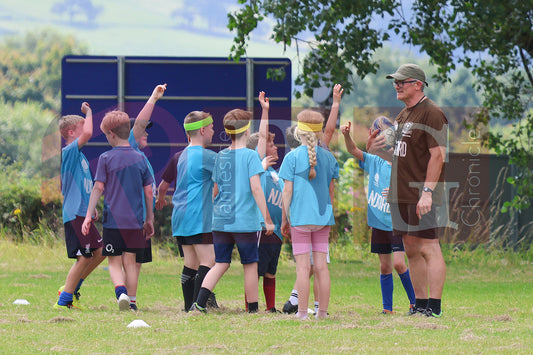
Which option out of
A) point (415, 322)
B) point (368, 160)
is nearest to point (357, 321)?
point (415, 322)

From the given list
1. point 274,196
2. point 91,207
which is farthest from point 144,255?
point 274,196

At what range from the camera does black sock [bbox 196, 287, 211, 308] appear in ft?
22.8

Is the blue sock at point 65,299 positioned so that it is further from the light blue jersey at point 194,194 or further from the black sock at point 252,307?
the black sock at point 252,307

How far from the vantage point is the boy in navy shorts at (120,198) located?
7.32 meters

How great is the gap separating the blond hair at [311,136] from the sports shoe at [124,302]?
2124mm

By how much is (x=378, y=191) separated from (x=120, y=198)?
8.27 ft

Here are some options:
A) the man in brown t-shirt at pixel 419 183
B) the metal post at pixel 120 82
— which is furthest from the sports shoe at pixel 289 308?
the metal post at pixel 120 82

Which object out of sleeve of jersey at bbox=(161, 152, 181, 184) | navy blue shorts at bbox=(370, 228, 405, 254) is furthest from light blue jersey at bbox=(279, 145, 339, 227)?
sleeve of jersey at bbox=(161, 152, 181, 184)

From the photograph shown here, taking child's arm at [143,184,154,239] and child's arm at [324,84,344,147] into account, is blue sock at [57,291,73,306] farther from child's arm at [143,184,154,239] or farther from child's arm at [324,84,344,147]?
child's arm at [324,84,344,147]

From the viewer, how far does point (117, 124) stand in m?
7.36

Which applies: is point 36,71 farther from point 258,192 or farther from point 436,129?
point 436,129

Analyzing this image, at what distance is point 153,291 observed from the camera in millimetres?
9891

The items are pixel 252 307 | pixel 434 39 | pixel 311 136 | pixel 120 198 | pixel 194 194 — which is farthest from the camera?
pixel 434 39

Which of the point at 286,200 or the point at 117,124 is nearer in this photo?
the point at 286,200
